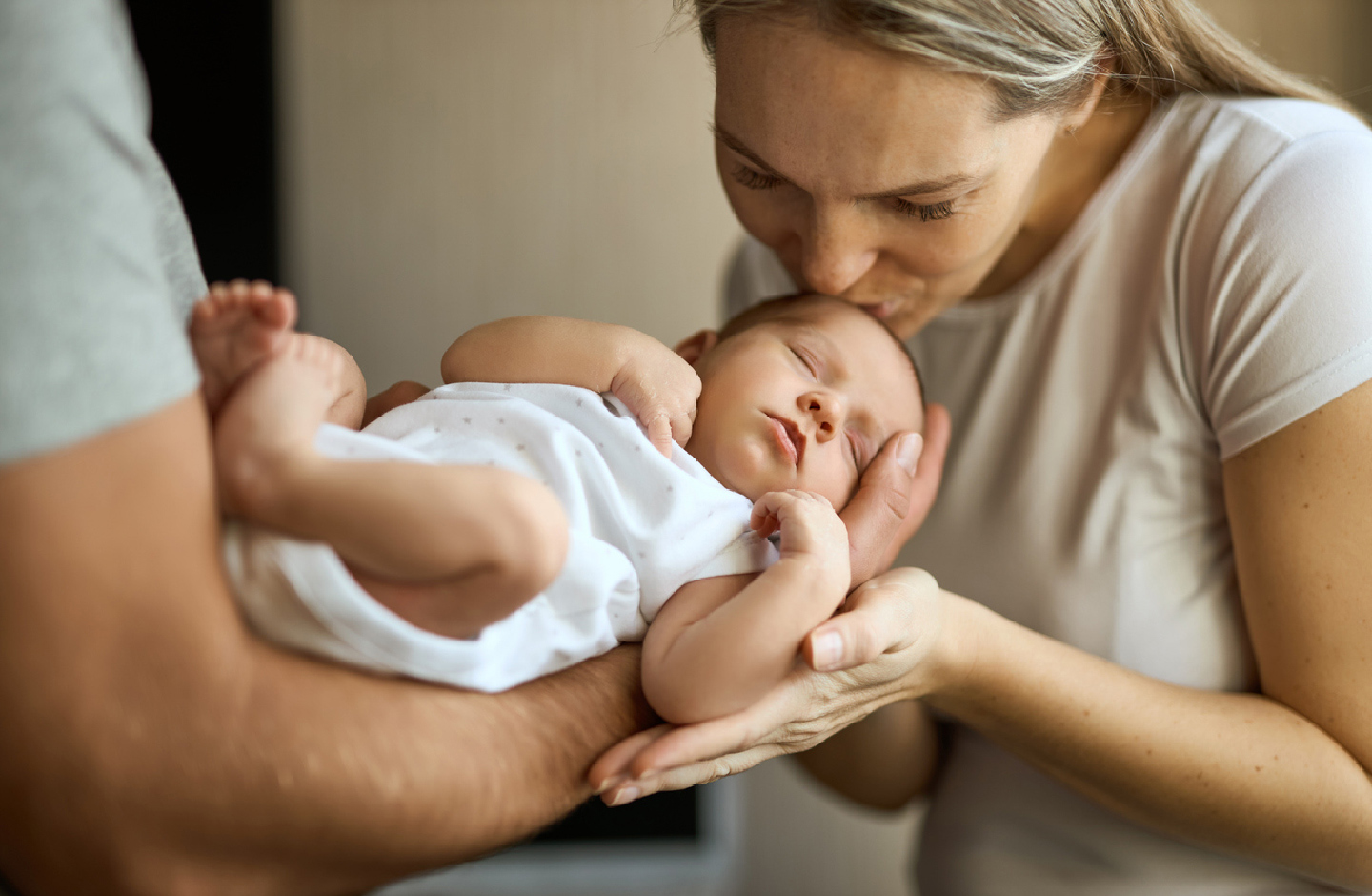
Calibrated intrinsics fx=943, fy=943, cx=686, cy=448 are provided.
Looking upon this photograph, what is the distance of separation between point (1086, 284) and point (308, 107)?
5.83ft

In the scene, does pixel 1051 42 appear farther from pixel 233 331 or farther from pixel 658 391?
pixel 233 331

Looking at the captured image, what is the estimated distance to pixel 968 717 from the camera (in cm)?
107

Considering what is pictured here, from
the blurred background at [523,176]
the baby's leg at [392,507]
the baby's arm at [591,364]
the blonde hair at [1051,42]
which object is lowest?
the blurred background at [523,176]

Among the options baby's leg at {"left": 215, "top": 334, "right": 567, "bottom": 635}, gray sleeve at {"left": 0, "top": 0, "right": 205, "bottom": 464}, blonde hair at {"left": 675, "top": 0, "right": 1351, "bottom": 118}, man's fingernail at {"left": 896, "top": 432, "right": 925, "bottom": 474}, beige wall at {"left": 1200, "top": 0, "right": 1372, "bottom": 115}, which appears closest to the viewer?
gray sleeve at {"left": 0, "top": 0, "right": 205, "bottom": 464}

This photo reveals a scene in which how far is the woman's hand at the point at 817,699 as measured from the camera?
739mm

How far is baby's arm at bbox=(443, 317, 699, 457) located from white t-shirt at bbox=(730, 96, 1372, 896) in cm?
55

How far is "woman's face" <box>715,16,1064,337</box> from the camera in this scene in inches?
33.6

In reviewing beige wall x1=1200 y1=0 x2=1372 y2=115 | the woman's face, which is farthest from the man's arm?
beige wall x1=1200 y1=0 x2=1372 y2=115

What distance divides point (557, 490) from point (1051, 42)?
0.65 metres

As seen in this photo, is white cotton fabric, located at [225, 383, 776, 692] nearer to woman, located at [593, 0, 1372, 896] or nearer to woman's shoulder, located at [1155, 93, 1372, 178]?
woman, located at [593, 0, 1372, 896]

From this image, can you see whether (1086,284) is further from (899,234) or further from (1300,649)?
(1300,649)

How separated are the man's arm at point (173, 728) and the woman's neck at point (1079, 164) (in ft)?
3.31

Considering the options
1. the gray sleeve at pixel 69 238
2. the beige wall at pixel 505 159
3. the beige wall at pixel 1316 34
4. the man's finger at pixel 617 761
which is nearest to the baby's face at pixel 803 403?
the man's finger at pixel 617 761

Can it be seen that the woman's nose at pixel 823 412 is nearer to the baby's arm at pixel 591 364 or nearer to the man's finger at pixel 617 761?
the baby's arm at pixel 591 364
